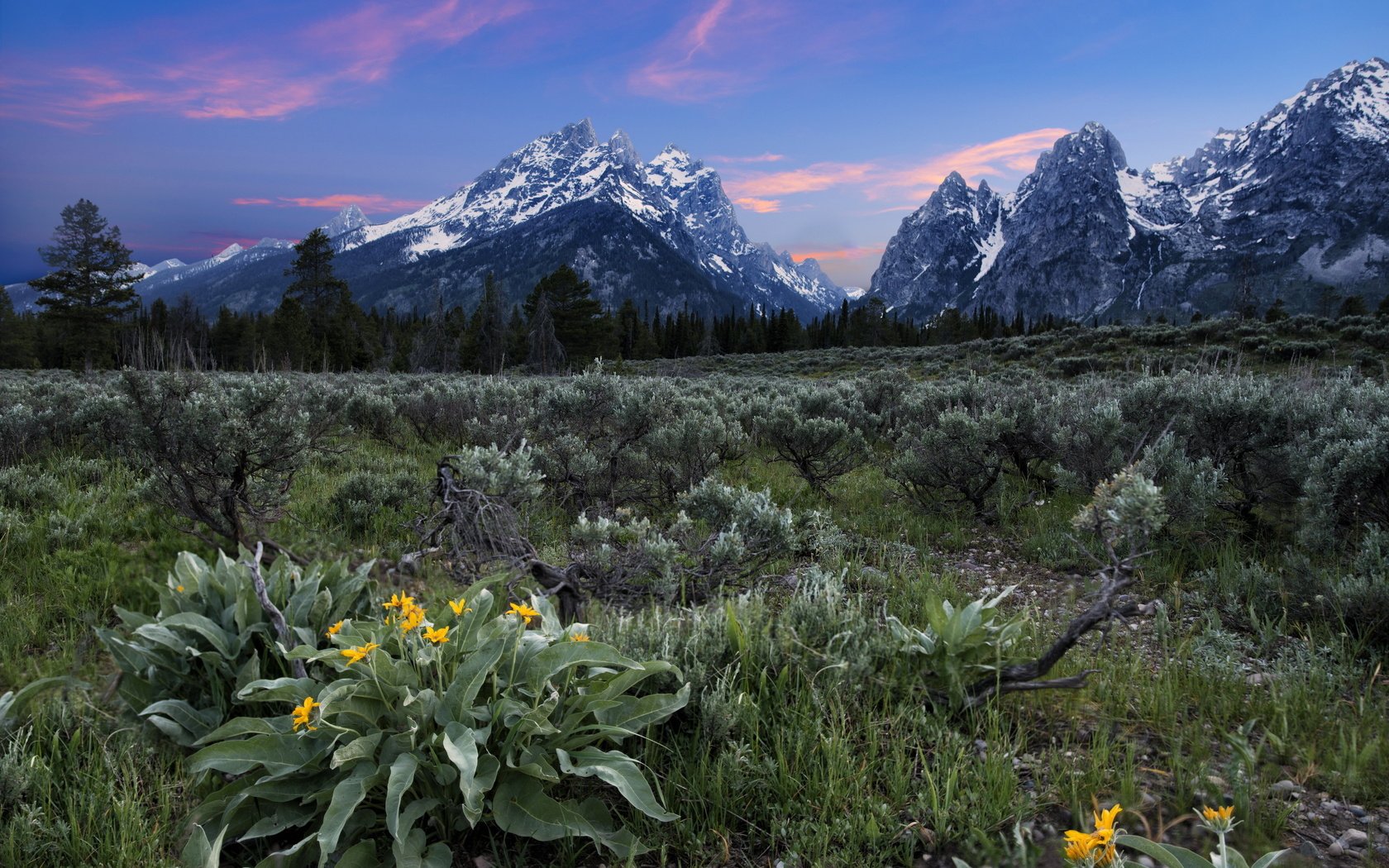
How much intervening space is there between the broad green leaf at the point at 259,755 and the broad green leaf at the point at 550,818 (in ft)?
2.34

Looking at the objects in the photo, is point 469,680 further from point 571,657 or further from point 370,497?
point 370,497

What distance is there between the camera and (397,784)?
2.00 meters

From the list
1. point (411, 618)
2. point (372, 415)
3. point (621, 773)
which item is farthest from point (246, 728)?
point (372, 415)

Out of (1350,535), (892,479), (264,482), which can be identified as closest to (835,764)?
(1350,535)

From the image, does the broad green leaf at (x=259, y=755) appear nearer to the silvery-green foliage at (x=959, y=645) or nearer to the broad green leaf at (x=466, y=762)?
the broad green leaf at (x=466, y=762)

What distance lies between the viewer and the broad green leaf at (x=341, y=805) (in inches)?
73.7

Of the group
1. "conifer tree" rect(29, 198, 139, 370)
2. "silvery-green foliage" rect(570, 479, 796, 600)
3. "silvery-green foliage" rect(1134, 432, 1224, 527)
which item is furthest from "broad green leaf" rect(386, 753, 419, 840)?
"conifer tree" rect(29, 198, 139, 370)

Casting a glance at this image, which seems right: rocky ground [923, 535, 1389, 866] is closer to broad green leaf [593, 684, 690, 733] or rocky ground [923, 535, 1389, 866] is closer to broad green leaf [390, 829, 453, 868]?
broad green leaf [593, 684, 690, 733]

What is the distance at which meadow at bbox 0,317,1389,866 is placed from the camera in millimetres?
2164

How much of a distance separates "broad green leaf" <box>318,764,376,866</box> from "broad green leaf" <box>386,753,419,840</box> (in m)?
0.09

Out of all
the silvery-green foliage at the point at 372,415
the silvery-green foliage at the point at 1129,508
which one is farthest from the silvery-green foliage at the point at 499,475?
the silvery-green foliage at the point at 372,415

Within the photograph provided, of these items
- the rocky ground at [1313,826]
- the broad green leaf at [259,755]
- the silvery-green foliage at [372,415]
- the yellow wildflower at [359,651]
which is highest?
the silvery-green foliage at [372,415]

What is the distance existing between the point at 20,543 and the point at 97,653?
2.26 metres

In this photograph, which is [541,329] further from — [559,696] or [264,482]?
[559,696]
